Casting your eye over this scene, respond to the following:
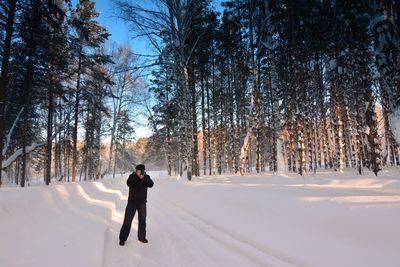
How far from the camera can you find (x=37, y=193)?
679cm

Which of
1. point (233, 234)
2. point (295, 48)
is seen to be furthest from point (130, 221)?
point (295, 48)

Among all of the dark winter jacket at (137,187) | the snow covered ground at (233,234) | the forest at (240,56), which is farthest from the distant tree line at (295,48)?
the dark winter jacket at (137,187)

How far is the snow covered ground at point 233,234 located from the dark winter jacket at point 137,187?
0.87m

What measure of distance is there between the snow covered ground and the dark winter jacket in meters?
0.87

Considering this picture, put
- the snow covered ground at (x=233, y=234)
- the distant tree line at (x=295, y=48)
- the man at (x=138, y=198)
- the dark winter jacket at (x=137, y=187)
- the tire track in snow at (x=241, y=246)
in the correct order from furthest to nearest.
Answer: the distant tree line at (x=295, y=48) → the dark winter jacket at (x=137, y=187) → the man at (x=138, y=198) → the tire track in snow at (x=241, y=246) → the snow covered ground at (x=233, y=234)

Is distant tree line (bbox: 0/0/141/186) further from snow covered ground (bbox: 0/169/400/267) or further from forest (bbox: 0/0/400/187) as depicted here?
snow covered ground (bbox: 0/169/400/267)

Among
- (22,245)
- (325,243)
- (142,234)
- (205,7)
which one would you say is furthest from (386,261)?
(205,7)

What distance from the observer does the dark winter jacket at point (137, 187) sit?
19.5ft

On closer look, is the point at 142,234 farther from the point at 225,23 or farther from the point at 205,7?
the point at 225,23

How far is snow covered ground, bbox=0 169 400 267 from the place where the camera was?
384cm

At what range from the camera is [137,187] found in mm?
6023

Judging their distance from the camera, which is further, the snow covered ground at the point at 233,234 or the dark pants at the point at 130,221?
the dark pants at the point at 130,221

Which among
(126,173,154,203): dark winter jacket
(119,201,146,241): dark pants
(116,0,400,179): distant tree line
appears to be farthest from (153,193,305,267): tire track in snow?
(116,0,400,179): distant tree line

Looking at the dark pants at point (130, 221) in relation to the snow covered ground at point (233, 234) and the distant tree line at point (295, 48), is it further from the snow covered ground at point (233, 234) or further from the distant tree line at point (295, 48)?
the distant tree line at point (295, 48)
